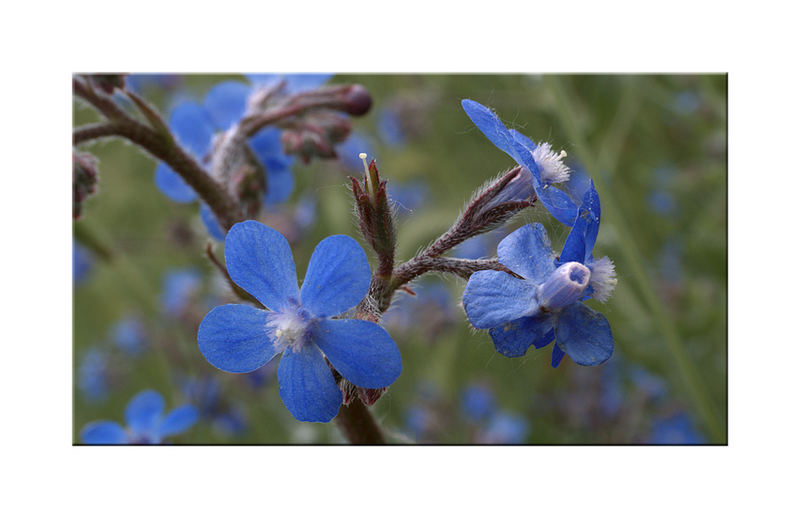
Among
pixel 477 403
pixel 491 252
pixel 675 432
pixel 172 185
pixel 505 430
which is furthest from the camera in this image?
pixel 477 403

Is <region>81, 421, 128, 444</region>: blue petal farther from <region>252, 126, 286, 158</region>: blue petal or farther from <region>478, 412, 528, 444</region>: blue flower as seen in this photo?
<region>478, 412, 528, 444</region>: blue flower

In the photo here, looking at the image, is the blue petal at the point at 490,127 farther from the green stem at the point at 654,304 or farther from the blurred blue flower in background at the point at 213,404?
the blurred blue flower in background at the point at 213,404

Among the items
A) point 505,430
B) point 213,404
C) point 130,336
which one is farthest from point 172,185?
point 130,336

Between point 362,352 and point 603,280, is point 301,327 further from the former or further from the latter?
point 603,280

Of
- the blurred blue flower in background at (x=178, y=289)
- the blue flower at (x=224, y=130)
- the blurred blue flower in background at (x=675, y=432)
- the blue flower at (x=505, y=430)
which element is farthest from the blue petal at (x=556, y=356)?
the blurred blue flower in background at (x=178, y=289)

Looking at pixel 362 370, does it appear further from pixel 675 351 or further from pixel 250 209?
pixel 675 351

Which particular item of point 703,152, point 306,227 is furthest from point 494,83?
point 306,227

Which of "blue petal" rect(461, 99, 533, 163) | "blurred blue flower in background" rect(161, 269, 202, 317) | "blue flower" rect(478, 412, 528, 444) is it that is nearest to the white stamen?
"blue petal" rect(461, 99, 533, 163)
